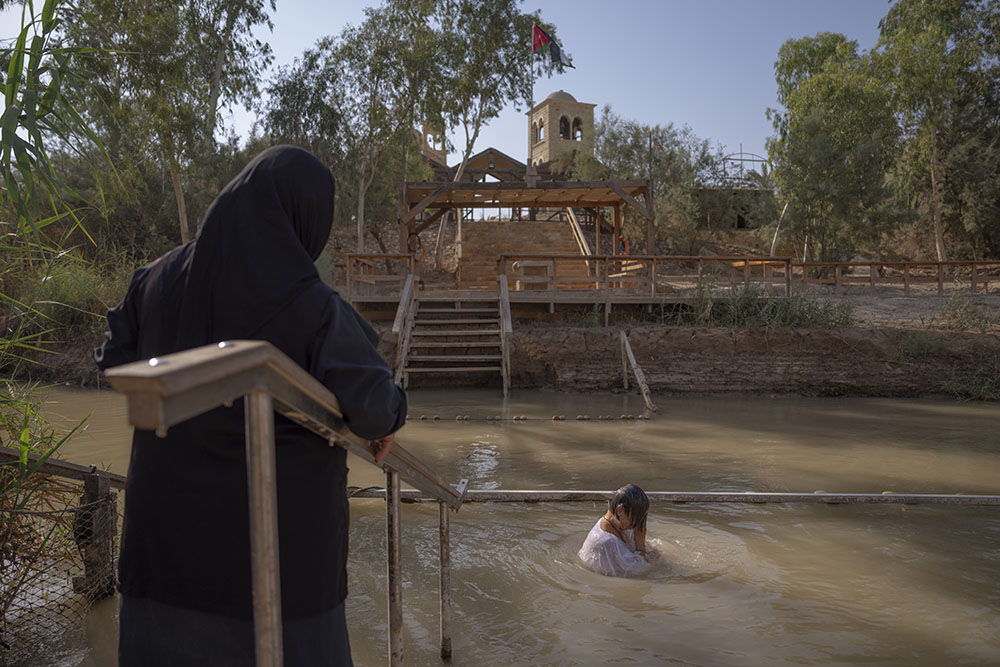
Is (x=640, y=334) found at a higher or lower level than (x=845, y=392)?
higher

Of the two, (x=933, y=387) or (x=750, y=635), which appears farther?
(x=933, y=387)

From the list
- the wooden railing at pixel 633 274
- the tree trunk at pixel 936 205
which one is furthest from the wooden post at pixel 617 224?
the tree trunk at pixel 936 205

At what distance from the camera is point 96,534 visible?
3.39 metres

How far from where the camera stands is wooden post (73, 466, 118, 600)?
334 cm

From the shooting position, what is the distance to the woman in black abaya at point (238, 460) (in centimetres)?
148

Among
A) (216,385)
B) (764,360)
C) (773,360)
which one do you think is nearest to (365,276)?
(764,360)

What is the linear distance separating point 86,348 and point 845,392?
Result: 45.7 ft

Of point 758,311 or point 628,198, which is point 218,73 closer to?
point 628,198

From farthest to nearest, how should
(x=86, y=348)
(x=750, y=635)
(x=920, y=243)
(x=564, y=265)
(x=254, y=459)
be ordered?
(x=920, y=243) → (x=564, y=265) → (x=86, y=348) → (x=750, y=635) → (x=254, y=459)

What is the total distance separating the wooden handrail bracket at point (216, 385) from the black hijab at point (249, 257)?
30 cm

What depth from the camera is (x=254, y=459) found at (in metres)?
1.08

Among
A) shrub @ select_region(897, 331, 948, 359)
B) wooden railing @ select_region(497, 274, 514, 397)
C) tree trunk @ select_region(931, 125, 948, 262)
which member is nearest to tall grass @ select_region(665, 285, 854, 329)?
shrub @ select_region(897, 331, 948, 359)

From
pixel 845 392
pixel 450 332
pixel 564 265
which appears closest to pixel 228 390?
pixel 450 332

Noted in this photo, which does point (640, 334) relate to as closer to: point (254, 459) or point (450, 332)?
point (450, 332)
